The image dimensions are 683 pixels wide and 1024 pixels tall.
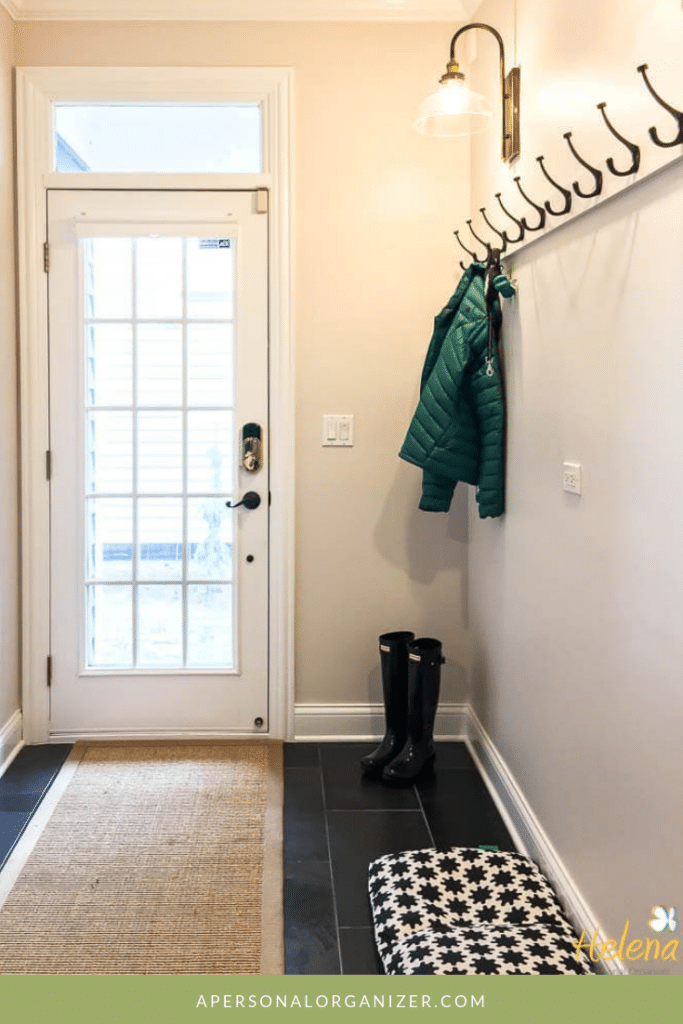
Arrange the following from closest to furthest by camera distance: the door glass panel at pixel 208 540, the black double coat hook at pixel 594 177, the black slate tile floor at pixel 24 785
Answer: the black double coat hook at pixel 594 177, the black slate tile floor at pixel 24 785, the door glass panel at pixel 208 540

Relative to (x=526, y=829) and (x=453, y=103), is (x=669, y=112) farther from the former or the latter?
(x=526, y=829)

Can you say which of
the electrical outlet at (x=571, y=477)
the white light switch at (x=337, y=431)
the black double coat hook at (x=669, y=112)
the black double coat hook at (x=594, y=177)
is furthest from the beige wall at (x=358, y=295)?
the black double coat hook at (x=669, y=112)

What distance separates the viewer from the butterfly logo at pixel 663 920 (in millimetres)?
1604

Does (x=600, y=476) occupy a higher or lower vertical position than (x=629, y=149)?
lower

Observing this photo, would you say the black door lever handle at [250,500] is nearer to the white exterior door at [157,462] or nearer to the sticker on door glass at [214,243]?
the white exterior door at [157,462]

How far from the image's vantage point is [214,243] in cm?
333

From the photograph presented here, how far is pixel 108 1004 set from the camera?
1.84 metres

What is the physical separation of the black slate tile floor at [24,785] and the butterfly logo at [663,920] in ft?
5.69

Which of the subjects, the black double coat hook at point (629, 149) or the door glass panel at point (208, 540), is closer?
the black double coat hook at point (629, 149)

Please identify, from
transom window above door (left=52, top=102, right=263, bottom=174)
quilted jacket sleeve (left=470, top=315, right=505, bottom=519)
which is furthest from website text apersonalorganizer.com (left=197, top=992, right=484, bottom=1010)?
transom window above door (left=52, top=102, right=263, bottom=174)

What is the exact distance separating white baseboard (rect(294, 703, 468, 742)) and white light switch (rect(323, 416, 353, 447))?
0.99 m

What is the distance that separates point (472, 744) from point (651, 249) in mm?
2139

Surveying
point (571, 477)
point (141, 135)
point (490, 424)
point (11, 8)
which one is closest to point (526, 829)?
point (571, 477)

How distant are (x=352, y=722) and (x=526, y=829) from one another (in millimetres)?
1030
